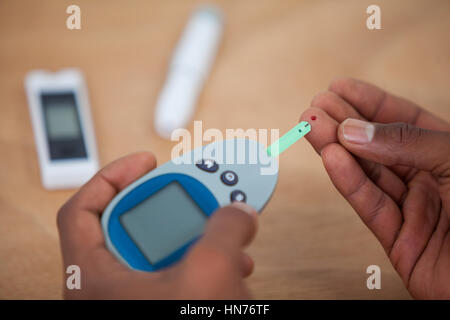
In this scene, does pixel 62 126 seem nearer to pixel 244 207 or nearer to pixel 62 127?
pixel 62 127

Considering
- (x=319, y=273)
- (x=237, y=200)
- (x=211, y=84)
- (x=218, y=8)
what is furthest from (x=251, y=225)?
(x=218, y=8)

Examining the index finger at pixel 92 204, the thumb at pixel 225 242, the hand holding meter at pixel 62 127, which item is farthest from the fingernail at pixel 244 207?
the hand holding meter at pixel 62 127

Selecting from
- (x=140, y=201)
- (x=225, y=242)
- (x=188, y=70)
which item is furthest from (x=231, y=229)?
(x=188, y=70)

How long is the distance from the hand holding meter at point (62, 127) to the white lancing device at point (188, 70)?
94 mm

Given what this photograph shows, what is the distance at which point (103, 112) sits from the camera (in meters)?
0.63

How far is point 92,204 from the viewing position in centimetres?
47

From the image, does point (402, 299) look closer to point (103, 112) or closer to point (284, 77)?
point (284, 77)

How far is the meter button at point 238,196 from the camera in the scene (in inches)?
18.6

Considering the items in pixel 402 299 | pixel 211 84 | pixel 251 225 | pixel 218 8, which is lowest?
pixel 402 299

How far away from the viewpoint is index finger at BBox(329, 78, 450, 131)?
60 centimetres

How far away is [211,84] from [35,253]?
0.31 metres

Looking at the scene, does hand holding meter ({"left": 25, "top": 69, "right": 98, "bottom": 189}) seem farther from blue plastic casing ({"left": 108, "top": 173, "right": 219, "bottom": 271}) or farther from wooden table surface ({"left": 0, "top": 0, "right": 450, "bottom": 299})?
blue plastic casing ({"left": 108, "top": 173, "right": 219, "bottom": 271})

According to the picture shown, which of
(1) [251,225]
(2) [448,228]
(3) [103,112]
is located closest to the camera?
(1) [251,225]

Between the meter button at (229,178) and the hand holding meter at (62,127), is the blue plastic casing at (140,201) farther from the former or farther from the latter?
the hand holding meter at (62,127)
